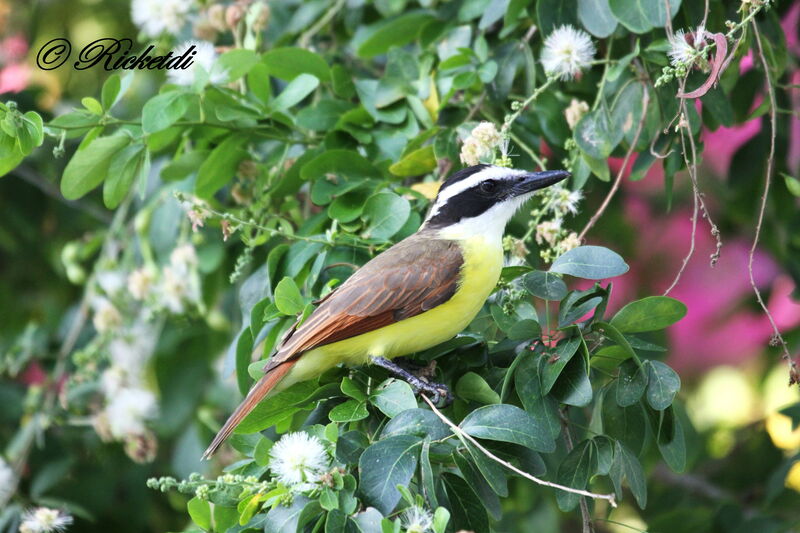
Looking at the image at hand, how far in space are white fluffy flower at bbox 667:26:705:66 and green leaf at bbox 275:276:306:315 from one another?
3.81ft

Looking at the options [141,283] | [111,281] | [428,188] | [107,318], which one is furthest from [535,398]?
[111,281]

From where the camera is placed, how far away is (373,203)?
291 cm

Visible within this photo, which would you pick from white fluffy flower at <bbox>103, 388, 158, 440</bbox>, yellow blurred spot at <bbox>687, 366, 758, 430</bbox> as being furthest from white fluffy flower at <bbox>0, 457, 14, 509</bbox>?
yellow blurred spot at <bbox>687, 366, 758, 430</bbox>

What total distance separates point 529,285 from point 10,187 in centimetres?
305

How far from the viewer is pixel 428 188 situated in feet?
10.2

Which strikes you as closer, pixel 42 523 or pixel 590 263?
pixel 590 263

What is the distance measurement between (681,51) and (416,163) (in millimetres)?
904

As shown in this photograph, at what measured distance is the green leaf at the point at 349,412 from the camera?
2.32 meters

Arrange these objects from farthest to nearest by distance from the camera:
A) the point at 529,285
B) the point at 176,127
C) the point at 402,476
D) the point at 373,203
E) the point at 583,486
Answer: the point at 176,127, the point at 373,203, the point at 529,285, the point at 583,486, the point at 402,476

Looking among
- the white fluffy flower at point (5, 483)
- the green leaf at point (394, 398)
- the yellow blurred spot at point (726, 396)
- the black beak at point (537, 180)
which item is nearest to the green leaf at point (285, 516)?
the green leaf at point (394, 398)

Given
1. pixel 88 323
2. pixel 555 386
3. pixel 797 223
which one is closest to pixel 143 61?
pixel 88 323

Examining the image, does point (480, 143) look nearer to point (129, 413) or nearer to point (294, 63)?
point (294, 63)

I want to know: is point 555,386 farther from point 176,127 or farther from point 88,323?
point 88,323

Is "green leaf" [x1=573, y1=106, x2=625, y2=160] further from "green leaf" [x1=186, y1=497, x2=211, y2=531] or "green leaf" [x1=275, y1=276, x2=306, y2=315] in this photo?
"green leaf" [x1=186, y1=497, x2=211, y2=531]
